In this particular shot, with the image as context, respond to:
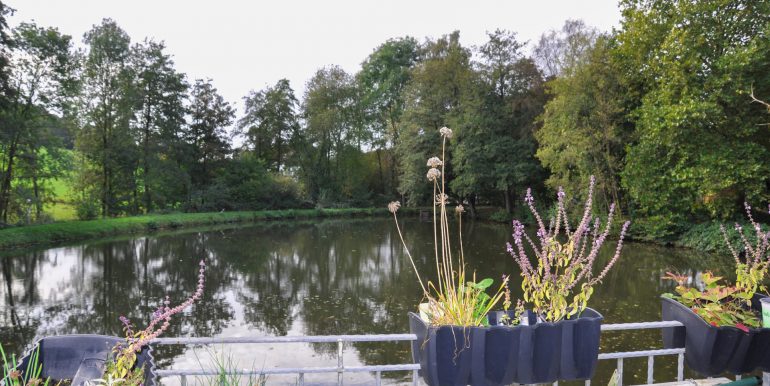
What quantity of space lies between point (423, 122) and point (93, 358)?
2625 cm

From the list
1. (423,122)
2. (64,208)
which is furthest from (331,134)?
(64,208)

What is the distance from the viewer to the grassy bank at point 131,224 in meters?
15.3

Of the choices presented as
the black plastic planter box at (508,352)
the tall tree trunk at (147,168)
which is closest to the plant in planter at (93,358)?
the black plastic planter box at (508,352)

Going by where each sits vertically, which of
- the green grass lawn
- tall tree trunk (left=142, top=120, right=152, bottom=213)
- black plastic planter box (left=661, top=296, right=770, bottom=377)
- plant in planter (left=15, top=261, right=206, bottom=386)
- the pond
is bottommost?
the pond

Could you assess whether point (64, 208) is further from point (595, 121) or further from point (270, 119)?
A: point (595, 121)

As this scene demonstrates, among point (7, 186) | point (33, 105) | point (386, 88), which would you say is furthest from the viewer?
point (386, 88)

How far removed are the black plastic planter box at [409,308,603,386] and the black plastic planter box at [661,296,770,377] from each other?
60 cm

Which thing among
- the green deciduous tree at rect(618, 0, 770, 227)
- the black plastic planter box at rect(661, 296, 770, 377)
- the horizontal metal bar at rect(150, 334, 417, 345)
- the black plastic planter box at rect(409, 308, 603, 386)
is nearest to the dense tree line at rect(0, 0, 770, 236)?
the green deciduous tree at rect(618, 0, 770, 227)

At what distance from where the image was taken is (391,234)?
2052 cm

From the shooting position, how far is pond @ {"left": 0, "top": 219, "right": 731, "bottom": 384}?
19.0 ft

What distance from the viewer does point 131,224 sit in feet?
66.2

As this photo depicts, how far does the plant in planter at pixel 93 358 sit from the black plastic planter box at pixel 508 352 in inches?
36.5

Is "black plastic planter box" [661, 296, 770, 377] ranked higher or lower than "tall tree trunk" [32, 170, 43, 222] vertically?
lower

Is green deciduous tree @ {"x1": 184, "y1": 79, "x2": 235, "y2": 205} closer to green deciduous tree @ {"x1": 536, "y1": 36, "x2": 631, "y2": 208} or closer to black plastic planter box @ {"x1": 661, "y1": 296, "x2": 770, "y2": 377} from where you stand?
green deciduous tree @ {"x1": 536, "y1": 36, "x2": 631, "y2": 208}
